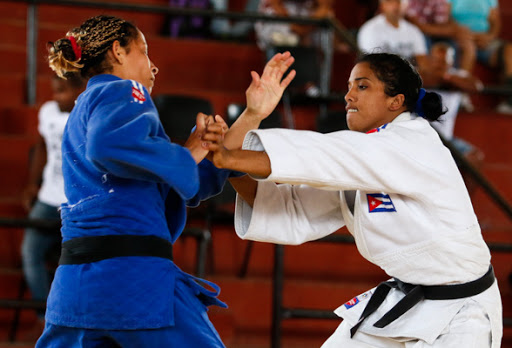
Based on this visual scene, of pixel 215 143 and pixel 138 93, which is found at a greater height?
pixel 138 93

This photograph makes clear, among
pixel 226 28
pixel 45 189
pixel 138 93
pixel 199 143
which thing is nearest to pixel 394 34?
pixel 226 28

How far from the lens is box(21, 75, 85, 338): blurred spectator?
3.84 m

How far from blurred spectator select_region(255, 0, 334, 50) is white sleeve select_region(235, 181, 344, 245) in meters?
2.88

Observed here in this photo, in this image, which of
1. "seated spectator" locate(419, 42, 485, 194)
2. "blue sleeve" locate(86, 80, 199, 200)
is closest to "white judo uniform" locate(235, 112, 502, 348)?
"blue sleeve" locate(86, 80, 199, 200)

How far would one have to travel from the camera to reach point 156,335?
1.88m

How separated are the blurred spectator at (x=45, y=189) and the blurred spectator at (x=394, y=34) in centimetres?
215

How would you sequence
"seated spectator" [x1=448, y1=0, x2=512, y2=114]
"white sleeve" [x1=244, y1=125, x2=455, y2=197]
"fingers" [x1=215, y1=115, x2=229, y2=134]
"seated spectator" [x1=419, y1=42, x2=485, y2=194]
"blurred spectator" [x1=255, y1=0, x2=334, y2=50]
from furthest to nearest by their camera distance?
"seated spectator" [x1=448, y1=0, x2=512, y2=114]
"blurred spectator" [x1=255, y1=0, x2=334, y2=50]
"seated spectator" [x1=419, y1=42, x2=485, y2=194]
"fingers" [x1=215, y1=115, x2=229, y2=134]
"white sleeve" [x1=244, y1=125, x2=455, y2=197]

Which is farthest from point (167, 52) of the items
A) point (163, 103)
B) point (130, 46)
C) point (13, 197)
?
point (130, 46)

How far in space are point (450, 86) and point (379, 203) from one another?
3177 mm

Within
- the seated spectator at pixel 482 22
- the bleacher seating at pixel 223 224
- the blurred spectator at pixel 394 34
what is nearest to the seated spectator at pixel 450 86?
the blurred spectator at pixel 394 34

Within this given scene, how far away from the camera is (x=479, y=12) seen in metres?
6.06

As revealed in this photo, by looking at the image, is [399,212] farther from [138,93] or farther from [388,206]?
[138,93]

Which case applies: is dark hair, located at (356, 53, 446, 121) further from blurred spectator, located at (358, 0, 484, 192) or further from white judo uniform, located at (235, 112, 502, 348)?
blurred spectator, located at (358, 0, 484, 192)

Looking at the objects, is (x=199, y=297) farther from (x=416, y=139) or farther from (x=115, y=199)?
(x=416, y=139)
